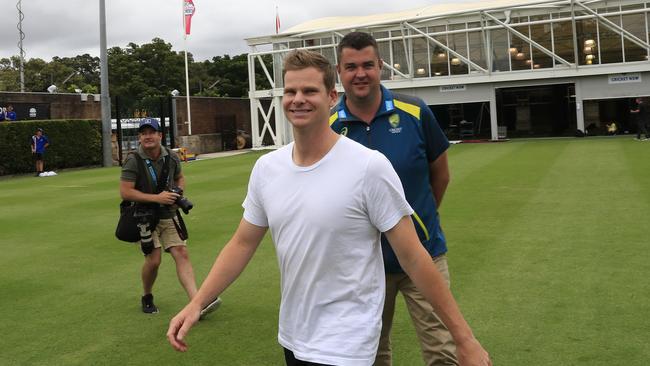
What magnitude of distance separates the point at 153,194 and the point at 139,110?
27.6 m

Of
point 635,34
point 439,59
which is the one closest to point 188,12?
point 439,59

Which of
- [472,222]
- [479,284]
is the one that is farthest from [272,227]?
[472,222]

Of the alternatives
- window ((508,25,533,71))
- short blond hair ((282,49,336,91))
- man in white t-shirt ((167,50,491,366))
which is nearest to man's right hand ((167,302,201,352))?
man in white t-shirt ((167,50,491,366))

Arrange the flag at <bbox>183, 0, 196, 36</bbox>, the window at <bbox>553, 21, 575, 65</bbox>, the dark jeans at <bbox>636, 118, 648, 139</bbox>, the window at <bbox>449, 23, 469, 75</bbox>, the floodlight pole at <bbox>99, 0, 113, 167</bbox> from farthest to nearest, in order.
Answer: the flag at <bbox>183, 0, 196, 36</bbox> < the window at <bbox>449, 23, 469, 75</bbox> < the window at <bbox>553, 21, 575, 65</bbox> < the floodlight pole at <bbox>99, 0, 113, 167</bbox> < the dark jeans at <bbox>636, 118, 648, 139</bbox>

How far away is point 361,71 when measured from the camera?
3.63 meters

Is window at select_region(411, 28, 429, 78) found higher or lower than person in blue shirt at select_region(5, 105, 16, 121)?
higher

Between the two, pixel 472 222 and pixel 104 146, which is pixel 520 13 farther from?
pixel 472 222

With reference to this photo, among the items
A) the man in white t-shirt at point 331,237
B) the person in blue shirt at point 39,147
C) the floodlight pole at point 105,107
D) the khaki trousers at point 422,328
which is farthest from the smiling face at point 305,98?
the floodlight pole at point 105,107

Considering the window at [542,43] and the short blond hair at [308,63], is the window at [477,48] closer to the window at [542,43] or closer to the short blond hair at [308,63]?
the window at [542,43]

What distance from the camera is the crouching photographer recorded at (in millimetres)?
6332

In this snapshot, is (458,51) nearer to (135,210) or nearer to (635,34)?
(635,34)

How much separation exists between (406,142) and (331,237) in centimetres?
128

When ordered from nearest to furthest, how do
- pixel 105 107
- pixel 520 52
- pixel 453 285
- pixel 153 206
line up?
pixel 153 206
pixel 453 285
pixel 105 107
pixel 520 52

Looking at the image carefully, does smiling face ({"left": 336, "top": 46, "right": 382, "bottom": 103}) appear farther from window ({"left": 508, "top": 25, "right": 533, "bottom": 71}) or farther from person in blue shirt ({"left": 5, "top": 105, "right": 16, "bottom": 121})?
window ({"left": 508, "top": 25, "right": 533, "bottom": 71})
